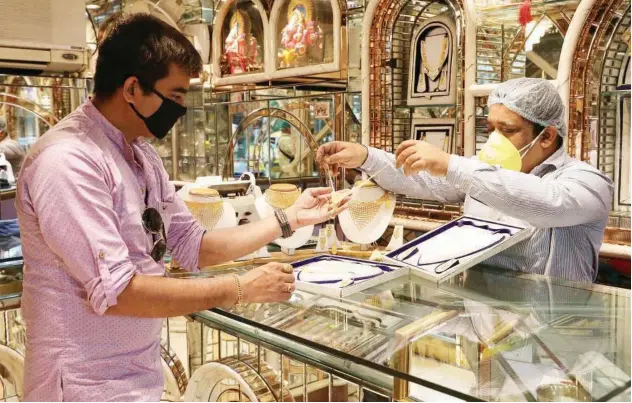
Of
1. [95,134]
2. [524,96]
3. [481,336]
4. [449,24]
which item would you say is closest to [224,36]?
[449,24]

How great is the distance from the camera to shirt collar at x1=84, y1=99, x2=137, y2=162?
161 centimetres

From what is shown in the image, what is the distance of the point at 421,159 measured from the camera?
2146mm

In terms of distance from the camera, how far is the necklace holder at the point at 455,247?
1.91 metres

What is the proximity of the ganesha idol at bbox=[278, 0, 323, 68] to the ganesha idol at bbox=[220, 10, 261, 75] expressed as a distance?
0.45m

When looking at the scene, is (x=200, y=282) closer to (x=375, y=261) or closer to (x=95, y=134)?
(x=95, y=134)

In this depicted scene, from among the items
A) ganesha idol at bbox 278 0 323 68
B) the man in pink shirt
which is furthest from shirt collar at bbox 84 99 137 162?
ganesha idol at bbox 278 0 323 68

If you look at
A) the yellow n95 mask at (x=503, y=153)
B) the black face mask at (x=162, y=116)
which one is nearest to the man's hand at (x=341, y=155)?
the yellow n95 mask at (x=503, y=153)

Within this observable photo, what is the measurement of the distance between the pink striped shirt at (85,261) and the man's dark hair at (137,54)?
10 cm

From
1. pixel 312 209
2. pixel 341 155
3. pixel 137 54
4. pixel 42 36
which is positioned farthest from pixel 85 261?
pixel 42 36

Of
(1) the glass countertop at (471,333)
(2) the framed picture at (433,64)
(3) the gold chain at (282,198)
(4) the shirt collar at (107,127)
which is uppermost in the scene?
(2) the framed picture at (433,64)

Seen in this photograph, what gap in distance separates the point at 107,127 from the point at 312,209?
3.03ft

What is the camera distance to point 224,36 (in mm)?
5117

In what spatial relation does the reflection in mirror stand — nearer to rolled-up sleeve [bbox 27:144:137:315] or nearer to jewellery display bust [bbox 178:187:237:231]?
jewellery display bust [bbox 178:187:237:231]

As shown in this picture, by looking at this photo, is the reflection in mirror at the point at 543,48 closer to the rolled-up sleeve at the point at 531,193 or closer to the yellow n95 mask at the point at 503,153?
the yellow n95 mask at the point at 503,153
